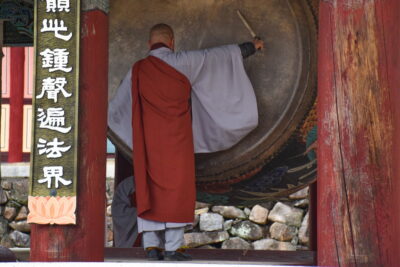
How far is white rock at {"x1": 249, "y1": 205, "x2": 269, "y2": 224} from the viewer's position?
14.1 meters

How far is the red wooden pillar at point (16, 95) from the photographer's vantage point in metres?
13.7

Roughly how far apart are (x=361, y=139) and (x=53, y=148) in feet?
4.78

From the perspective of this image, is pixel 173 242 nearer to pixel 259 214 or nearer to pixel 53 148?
pixel 53 148

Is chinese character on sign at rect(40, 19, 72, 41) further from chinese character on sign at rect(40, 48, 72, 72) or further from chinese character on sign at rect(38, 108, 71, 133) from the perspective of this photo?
chinese character on sign at rect(38, 108, 71, 133)

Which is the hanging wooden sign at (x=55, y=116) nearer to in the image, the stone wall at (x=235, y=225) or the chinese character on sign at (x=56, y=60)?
the chinese character on sign at (x=56, y=60)

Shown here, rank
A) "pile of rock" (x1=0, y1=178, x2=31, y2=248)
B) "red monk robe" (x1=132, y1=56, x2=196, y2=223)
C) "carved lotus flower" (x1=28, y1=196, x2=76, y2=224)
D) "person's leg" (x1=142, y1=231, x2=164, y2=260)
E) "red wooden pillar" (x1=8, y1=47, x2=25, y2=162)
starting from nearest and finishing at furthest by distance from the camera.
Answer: "carved lotus flower" (x1=28, y1=196, x2=76, y2=224) < "red monk robe" (x1=132, y1=56, x2=196, y2=223) < "person's leg" (x1=142, y1=231, x2=164, y2=260) < "red wooden pillar" (x1=8, y1=47, x2=25, y2=162) < "pile of rock" (x1=0, y1=178, x2=31, y2=248)

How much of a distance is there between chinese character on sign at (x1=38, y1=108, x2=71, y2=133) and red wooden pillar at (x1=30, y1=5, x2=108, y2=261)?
0.29 feet

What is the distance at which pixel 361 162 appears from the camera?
14.9 feet

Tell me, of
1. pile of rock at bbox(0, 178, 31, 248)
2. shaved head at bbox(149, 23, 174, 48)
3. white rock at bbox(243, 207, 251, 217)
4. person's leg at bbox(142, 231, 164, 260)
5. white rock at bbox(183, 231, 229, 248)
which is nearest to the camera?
person's leg at bbox(142, 231, 164, 260)

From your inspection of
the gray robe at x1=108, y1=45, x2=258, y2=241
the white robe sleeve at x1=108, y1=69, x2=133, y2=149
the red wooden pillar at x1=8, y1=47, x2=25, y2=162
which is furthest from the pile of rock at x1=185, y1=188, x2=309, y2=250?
the gray robe at x1=108, y1=45, x2=258, y2=241

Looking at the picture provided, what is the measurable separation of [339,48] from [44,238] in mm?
1630

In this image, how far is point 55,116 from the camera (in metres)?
5.03

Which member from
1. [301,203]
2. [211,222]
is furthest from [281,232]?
[211,222]

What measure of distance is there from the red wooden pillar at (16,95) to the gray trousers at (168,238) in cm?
803
